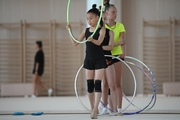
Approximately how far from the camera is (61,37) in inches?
369

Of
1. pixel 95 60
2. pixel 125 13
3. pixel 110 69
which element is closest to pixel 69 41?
pixel 125 13

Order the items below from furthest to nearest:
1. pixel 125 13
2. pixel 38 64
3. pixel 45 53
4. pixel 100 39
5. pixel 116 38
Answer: pixel 45 53 → pixel 125 13 → pixel 38 64 → pixel 116 38 → pixel 100 39

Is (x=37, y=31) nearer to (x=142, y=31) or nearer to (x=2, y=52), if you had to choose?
(x=2, y=52)

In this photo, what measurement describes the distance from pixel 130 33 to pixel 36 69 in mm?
2717

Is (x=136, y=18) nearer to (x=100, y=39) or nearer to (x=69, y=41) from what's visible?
(x=69, y=41)

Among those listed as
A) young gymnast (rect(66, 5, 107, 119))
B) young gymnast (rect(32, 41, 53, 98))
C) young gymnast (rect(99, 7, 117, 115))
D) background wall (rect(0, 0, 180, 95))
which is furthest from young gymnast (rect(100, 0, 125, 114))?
background wall (rect(0, 0, 180, 95))

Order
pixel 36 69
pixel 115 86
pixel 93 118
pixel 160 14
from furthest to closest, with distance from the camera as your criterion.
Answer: pixel 160 14, pixel 36 69, pixel 115 86, pixel 93 118

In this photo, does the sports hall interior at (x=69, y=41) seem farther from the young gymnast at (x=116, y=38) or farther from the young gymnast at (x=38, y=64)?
the young gymnast at (x=116, y=38)

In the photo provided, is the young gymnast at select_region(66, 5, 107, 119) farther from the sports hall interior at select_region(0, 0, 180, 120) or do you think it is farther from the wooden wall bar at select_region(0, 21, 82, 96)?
the wooden wall bar at select_region(0, 21, 82, 96)

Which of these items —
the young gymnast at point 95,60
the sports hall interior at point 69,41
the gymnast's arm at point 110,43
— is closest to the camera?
the young gymnast at point 95,60

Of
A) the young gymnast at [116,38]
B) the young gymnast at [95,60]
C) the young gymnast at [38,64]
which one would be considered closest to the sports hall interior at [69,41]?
the young gymnast at [38,64]

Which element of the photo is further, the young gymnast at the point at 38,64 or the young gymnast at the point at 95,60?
the young gymnast at the point at 38,64

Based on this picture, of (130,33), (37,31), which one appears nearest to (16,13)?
(37,31)

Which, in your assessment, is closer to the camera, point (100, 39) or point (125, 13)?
point (100, 39)
